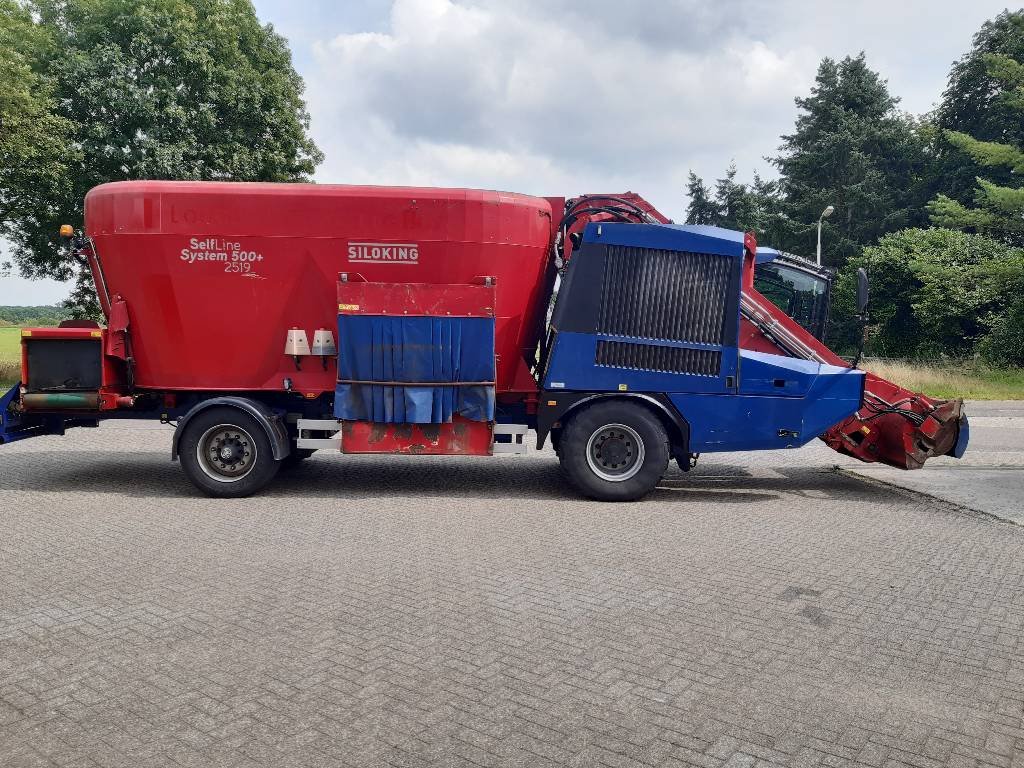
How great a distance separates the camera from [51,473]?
31.1 feet

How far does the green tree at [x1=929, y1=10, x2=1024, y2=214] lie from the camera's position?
129 feet

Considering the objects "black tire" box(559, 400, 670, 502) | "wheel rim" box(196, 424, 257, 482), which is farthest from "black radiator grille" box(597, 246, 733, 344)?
"wheel rim" box(196, 424, 257, 482)

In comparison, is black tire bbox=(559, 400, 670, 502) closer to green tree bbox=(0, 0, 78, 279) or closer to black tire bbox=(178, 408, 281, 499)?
black tire bbox=(178, 408, 281, 499)

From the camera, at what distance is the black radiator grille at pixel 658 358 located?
819 centimetres

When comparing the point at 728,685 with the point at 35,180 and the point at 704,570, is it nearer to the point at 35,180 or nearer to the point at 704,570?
the point at 704,570

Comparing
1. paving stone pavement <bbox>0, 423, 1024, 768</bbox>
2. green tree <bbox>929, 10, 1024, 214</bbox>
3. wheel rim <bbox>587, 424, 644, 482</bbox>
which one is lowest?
paving stone pavement <bbox>0, 423, 1024, 768</bbox>

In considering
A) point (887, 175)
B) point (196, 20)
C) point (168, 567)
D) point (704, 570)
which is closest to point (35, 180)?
point (196, 20)

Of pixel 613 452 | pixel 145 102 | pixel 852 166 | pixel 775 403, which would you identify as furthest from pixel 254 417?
pixel 852 166

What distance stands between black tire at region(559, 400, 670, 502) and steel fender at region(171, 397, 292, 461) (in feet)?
9.45

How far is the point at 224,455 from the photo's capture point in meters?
8.21

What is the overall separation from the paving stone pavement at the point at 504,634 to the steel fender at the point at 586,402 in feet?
2.66

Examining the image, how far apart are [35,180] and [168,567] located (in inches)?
755

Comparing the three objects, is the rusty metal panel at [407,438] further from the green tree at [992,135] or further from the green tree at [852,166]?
the green tree at [852,166]

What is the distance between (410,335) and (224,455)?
7.49 ft
